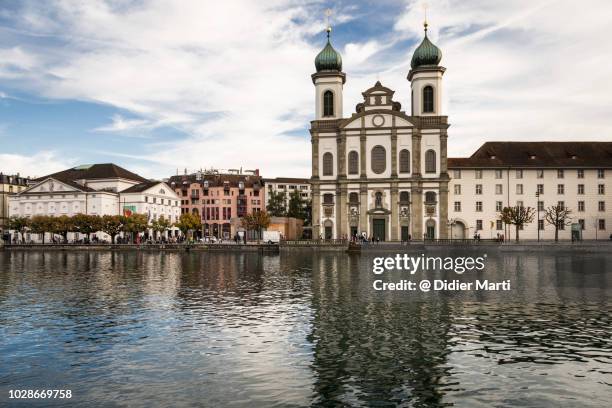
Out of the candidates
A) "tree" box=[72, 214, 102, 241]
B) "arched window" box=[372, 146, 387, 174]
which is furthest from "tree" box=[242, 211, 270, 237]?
"tree" box=[72, 214, 102, 241]

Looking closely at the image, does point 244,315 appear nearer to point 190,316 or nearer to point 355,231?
point 190,316

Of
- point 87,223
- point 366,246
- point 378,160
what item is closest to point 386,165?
point 378,160

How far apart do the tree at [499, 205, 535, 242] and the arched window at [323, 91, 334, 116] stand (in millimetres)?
30535

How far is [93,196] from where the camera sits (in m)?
108

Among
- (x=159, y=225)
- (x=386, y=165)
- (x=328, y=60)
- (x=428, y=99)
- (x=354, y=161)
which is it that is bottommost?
(x=159, y=225)

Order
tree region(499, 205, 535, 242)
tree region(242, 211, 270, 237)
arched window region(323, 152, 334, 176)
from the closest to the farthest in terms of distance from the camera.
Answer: tree region(499, 205, 535, 242) < arched window region(323, 152, 334, 176) < tree region(242, 211, 270, 237)

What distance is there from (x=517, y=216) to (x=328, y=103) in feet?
110

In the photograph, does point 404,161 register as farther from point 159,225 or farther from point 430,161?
point 159,225

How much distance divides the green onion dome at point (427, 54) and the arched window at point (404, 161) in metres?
14.5

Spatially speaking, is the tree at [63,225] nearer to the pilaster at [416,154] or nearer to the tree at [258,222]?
the tree at [258,222]

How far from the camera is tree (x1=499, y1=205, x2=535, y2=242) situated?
80188 millimetres

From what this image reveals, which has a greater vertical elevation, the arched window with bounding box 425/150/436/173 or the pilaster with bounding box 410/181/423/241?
the arched window with bounding box 425/150/436/173

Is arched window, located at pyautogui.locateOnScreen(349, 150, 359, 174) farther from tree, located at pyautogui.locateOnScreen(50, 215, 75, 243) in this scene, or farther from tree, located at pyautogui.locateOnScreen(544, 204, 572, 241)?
tree, located at pyautogui.locateOnScreen(50, 215, 75, 243)

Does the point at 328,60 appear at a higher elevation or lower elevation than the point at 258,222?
higher
